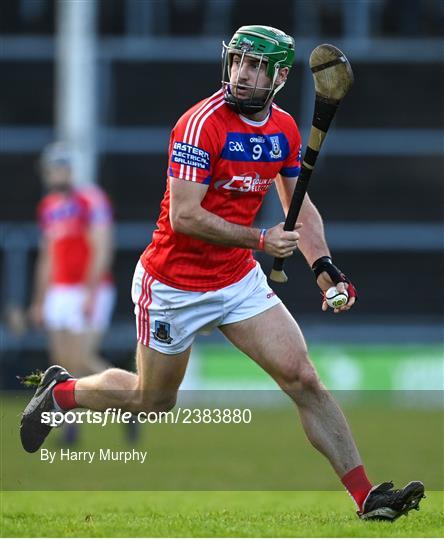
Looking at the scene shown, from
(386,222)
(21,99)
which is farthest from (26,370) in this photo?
(386,222)

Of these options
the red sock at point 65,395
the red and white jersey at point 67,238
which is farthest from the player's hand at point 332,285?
the red and white jersey at point 67,238

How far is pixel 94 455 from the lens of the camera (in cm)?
1134

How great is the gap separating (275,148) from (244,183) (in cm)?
24

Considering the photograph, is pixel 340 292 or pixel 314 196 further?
pixel 314 196

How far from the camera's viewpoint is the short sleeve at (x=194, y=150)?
6.80 m

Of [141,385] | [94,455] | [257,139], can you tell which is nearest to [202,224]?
[257,139]

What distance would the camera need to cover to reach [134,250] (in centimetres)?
1720

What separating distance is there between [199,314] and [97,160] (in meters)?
10.5

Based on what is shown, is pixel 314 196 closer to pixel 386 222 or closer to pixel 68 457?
pixel 386 222

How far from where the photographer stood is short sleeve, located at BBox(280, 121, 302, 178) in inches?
284

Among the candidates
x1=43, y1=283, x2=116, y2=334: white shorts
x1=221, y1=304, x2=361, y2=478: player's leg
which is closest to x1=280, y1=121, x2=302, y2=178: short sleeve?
x1=221, y1=304, x2=361, y2=478: player's leg

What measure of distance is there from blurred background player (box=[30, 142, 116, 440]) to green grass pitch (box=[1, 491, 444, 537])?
3376 mm

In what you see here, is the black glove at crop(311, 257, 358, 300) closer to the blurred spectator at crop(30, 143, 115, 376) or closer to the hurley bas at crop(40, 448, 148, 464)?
the hurley bas at crop(40, 448, 148, 464)

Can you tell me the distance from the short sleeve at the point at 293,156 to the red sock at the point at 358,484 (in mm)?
1528
